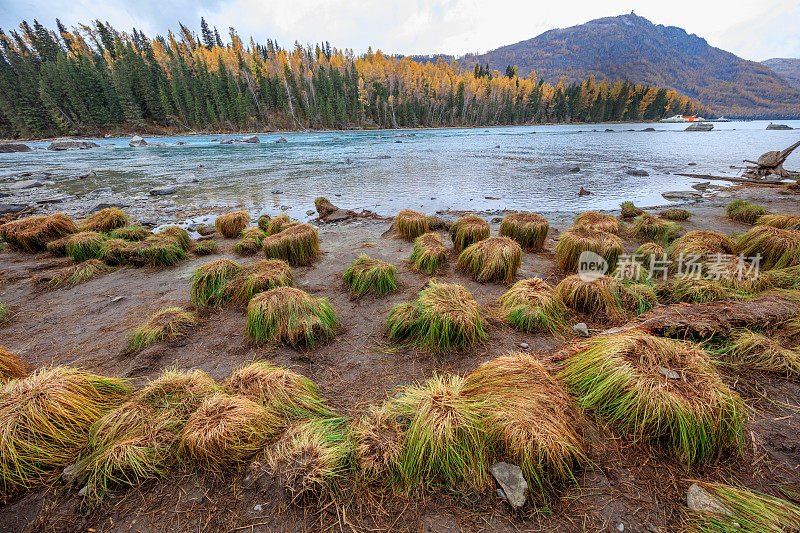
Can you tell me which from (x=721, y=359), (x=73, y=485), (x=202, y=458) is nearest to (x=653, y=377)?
(x=721, y=359)

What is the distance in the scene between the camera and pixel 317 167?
78.1 ft

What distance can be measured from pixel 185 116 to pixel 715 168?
92.0m

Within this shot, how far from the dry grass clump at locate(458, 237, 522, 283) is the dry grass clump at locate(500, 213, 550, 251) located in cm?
176

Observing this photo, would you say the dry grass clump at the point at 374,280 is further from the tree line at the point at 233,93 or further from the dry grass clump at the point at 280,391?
the tree line at the point at 233,93

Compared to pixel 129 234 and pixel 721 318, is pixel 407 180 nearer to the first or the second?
pixel 129 234

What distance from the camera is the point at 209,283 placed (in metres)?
5.05

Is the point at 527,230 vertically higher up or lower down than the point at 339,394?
higher up

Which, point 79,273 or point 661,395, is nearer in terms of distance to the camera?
point 661,395

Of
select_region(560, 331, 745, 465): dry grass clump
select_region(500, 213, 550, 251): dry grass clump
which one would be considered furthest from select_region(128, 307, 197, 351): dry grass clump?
select_region(500, 213, 550, 251): dry grass clump

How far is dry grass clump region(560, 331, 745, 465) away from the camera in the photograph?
214 cm

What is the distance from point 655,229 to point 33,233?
16213 millimetres

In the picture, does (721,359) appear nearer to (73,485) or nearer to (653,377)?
(653,377)

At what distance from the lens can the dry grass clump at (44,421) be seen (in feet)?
6.89

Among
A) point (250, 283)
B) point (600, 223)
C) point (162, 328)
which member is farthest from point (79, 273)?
point (600, 223)
